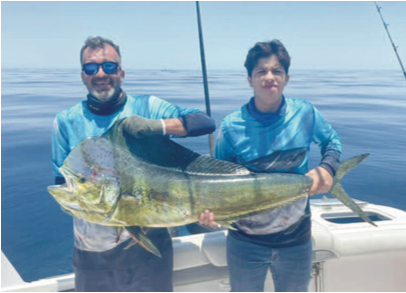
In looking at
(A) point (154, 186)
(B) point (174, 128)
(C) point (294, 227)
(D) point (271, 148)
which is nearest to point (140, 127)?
(B) point (174, 128)

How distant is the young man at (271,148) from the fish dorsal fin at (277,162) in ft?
0.11

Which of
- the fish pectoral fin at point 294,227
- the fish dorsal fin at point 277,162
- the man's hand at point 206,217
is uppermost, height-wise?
the fish dorsal fin at point 277,162

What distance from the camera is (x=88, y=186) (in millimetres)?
1624

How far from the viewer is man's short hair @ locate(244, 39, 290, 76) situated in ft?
6.90

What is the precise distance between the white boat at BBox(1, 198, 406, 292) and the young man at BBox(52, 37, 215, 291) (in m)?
0.43

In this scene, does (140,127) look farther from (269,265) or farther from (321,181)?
(269,265)

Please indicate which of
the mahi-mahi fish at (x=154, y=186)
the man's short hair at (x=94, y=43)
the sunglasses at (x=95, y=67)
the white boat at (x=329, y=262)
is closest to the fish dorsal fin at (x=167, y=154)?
the mahi-mahi fish at (x=154, y=186)

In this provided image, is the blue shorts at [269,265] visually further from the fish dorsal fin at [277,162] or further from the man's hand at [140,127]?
the man's hand at [140,127]

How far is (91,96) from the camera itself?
2.02 meters

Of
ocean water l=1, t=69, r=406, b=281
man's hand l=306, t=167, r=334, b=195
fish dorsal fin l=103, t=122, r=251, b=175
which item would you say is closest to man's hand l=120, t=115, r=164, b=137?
fish dorsal fin l=103, t=122, r=251, b=175

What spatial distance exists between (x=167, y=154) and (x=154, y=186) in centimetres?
19

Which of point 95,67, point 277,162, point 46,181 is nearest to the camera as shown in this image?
point 95,67

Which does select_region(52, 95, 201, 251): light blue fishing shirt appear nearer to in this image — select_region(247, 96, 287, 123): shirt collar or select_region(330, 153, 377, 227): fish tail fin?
select_region(247, 96, 287, 123): shirt collar

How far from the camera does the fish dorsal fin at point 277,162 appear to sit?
80.9 inches
